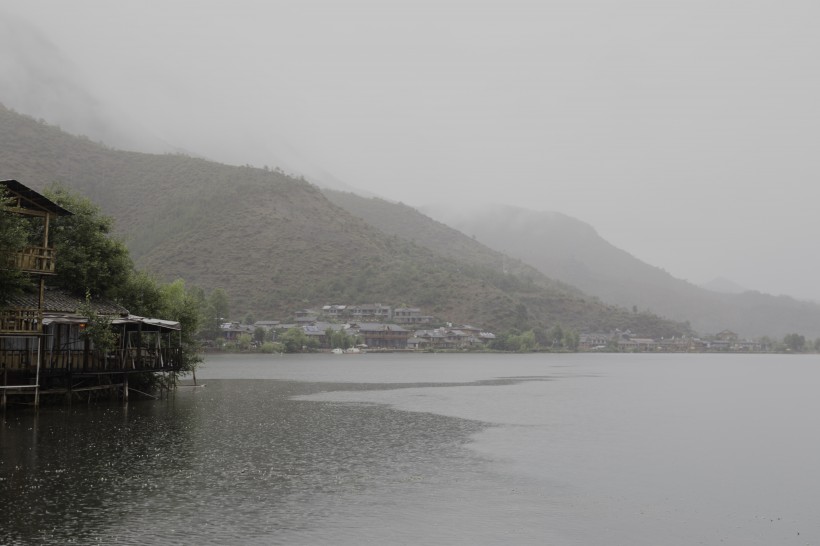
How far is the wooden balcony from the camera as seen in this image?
39.7 m

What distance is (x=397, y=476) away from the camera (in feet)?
88.6

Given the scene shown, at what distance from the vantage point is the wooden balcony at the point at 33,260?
39688 millimetres

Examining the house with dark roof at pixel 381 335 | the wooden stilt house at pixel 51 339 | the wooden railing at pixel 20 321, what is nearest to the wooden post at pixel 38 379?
the wooden stilt house at pixel 51 339

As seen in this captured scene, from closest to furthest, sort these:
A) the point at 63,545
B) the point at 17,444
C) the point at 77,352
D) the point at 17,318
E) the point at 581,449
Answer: the point at 63,545 < the point at 17,444 < the point at 581,449 < the point at 17,318 < the point at 77,352

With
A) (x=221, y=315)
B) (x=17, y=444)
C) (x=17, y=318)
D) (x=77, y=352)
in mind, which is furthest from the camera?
(x=221, y=315)

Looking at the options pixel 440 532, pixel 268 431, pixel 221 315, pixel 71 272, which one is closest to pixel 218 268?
pixel 221 315

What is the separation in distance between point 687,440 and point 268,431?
23.6 metres

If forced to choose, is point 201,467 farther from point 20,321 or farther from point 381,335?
point 381,335

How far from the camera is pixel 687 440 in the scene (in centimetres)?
4072

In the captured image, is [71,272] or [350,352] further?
[350,352]

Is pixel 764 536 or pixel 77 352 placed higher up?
pixel 77 352

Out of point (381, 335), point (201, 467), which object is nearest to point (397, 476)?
point (201, 467)

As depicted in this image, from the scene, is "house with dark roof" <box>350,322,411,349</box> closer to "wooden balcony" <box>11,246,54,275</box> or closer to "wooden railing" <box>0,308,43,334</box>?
"wooden balcony" <box>11,246,54,275</box>

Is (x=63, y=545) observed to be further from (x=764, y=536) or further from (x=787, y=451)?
(x=787, y=451)
